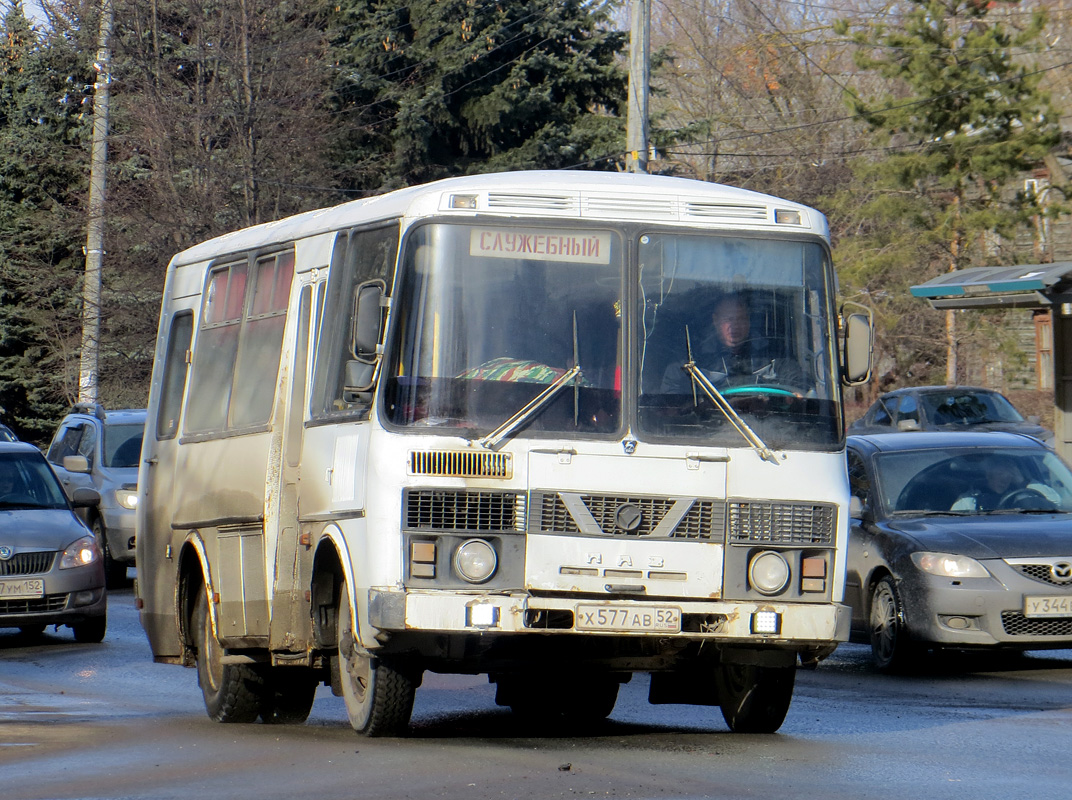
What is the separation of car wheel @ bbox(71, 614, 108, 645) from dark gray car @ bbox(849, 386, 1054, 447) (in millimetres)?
14251

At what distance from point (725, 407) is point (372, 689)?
209 cm

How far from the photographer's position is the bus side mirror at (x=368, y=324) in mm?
8211

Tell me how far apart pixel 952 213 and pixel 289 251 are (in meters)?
27.1

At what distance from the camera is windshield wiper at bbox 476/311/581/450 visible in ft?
26.7

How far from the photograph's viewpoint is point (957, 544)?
1241 centimetres

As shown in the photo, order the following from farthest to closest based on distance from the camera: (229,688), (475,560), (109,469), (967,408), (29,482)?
(967,408)
(109,469)
(29,482)
(229,688)
(475,560)

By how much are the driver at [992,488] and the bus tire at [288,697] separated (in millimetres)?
5127

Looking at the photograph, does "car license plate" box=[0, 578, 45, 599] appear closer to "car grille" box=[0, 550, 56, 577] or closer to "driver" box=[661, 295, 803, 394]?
"car grille" box=[0, 550, 56, 577]

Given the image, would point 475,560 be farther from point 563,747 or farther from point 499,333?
point 563,747

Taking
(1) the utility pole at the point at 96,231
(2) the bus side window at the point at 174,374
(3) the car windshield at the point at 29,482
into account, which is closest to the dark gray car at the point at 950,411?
(3) the car windshield at the point at 29,482

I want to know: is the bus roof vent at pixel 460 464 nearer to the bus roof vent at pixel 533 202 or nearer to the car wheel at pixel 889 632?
the bus roof vent at pixel 533 202

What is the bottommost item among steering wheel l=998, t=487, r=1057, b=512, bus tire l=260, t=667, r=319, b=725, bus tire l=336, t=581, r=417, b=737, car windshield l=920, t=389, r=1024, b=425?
bus tire l=260, t=667, r=319, b=725

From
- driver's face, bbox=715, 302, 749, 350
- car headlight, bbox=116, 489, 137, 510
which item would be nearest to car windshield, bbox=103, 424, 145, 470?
car headlight, bbox=116, 489, 137, 510

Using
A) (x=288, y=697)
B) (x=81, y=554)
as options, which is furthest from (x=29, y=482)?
(x=288, y=697)
